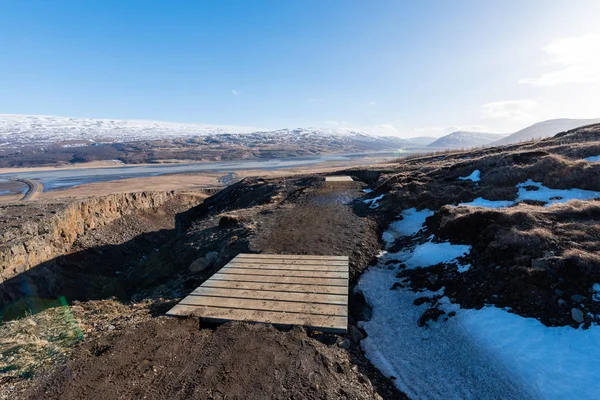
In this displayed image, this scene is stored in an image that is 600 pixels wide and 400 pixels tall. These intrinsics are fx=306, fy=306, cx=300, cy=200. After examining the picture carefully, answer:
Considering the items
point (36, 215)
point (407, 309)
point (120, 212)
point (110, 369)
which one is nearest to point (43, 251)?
point (36, 215)

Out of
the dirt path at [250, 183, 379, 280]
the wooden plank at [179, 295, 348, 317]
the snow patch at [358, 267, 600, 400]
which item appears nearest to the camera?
the snow patch at [358, 267, 600, 400]

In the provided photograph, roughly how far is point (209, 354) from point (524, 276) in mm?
5955

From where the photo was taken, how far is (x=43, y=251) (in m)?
16.0

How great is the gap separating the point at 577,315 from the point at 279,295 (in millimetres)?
5079

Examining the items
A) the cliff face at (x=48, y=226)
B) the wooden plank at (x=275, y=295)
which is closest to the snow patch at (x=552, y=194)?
the wooden plank at (x=275, y=295)

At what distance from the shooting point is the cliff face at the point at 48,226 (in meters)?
14.2

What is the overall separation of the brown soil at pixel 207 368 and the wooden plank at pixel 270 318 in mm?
209

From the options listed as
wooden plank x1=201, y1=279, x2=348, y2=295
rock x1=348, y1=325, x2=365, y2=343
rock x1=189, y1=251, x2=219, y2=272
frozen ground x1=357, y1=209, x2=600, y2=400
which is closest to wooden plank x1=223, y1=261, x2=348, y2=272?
wooden plank x1=201, y1=279, x2=348, y2=295

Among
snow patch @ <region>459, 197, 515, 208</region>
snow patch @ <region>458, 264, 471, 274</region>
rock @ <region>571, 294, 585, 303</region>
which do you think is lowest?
snow patch @ <region>458, 264, 471, 274</region>

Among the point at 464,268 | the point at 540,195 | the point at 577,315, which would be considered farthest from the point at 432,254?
the point at 540,195

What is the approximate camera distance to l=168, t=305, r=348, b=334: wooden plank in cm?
521

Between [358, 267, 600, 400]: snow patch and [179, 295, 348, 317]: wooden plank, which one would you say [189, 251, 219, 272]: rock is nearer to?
[179, 295, 348, 317]: wooden plank

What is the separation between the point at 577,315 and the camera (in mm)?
4930

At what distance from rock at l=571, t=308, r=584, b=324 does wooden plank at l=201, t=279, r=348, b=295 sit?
373 centimetres
